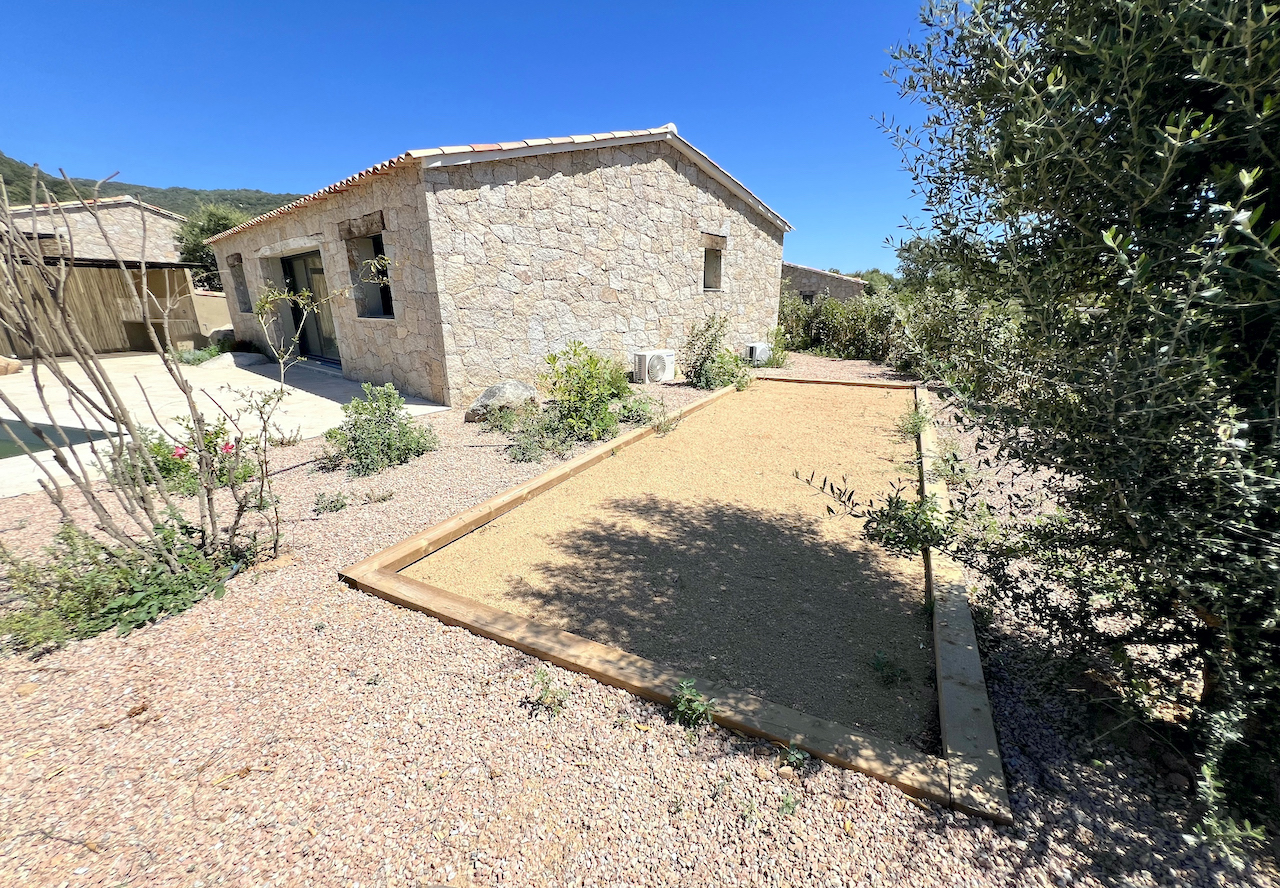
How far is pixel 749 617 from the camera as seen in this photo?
2.99 m

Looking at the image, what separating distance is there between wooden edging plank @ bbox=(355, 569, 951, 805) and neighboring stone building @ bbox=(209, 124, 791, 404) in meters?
4.99

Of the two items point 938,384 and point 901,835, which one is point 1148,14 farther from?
point 901,835

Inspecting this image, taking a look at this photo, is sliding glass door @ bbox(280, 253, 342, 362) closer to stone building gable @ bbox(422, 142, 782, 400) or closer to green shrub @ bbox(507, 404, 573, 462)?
stone building gable @ bbox(422, 142, 782, 400)

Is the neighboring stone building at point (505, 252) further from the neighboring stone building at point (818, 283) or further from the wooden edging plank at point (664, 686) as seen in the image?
the neighboring stone building at point (818, 283)

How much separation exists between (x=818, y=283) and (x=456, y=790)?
70.4ft

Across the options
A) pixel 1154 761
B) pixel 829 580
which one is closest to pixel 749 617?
pixel 829 580

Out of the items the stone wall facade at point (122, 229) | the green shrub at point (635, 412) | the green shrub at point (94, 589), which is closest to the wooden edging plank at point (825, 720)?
the green shrub at point (94, 589)

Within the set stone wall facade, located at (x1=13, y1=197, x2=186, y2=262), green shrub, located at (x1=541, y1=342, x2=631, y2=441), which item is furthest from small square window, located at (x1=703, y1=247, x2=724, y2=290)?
stone wall facade, located at (x1=13, y1=197, x2=186, y2=262)

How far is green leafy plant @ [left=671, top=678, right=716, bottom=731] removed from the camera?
2.16 meters

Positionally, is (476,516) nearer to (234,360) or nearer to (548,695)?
(548,695)

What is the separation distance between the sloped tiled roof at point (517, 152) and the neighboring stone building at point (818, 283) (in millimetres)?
9963

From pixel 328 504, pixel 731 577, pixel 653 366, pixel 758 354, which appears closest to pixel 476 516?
pixel 328 504

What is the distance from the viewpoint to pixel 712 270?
40.4 ft

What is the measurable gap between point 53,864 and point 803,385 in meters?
10.2
